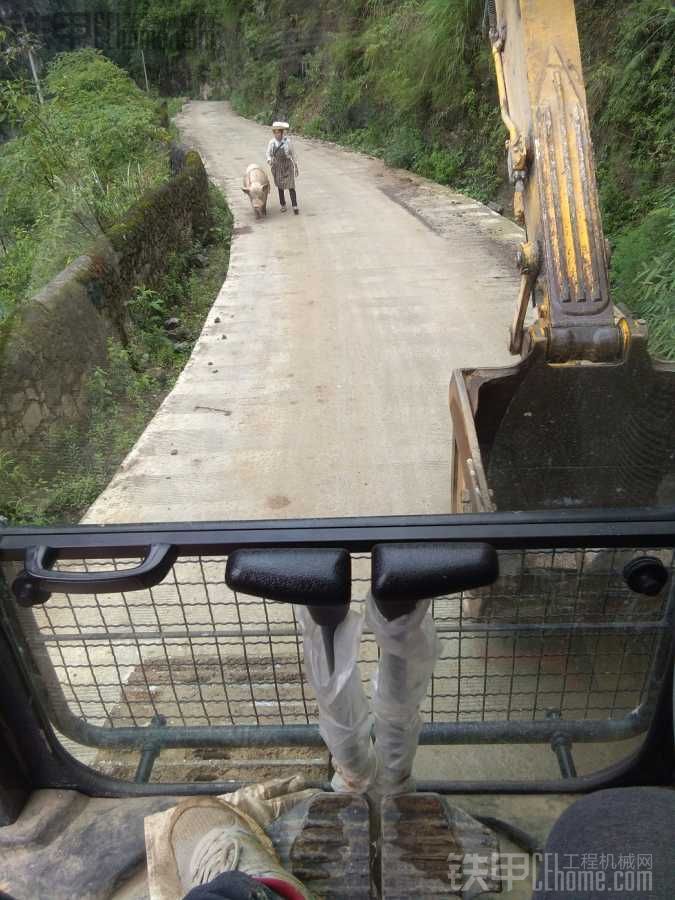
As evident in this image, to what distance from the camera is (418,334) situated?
569 cm

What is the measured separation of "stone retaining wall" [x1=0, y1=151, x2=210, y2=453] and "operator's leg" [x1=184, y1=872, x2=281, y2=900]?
3.81 m

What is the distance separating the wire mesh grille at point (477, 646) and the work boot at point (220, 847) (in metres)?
0.28

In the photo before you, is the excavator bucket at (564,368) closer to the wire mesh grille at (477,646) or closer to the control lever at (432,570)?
the wire mesh grille at (477,646)

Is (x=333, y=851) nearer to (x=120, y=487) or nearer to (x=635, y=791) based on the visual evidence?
(x=635, y=791)

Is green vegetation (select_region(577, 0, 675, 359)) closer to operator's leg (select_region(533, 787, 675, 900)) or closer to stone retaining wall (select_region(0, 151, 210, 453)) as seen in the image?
stone retaining wall (select_region(0, 151, 210, 453))

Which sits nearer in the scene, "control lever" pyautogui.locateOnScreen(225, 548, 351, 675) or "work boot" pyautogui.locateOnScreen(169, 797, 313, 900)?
"control lever" pyautogui.locateOnScreen(225, 548, 351, 675)

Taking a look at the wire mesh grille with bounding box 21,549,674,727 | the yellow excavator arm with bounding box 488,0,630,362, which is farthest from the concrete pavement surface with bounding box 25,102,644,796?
the yellow excavator arm with bounding box 488,0,630,362

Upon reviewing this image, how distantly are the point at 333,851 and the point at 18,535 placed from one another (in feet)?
3.48

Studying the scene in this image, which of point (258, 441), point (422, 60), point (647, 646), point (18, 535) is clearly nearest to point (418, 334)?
point (258, 441)

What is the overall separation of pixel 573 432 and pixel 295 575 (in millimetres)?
2216

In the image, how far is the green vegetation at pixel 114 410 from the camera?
407 cm

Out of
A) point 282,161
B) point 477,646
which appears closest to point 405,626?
point 477,646

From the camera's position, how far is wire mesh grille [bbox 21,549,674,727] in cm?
147

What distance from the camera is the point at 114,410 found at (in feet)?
17.5
